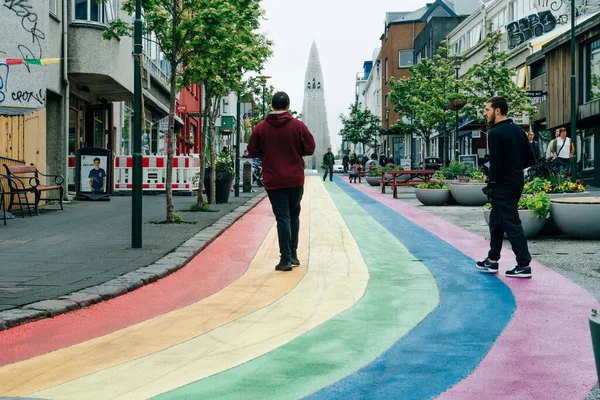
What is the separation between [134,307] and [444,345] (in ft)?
8.73

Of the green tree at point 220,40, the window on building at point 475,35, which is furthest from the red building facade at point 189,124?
the green tree at point 220,40

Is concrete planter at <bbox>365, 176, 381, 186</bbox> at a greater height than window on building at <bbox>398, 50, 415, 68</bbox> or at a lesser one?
lesser

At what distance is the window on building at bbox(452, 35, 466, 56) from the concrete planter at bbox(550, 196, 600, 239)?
48.4 metres

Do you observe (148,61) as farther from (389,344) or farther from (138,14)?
(389,344)

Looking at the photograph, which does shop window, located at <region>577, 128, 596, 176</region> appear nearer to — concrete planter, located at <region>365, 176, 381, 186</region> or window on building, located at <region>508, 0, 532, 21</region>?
concrete planter, located at <region>365, 176, 381, 186</region>

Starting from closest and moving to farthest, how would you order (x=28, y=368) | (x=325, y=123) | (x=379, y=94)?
(x=28, y=368), (x=379, y=94), (x=325, y=123)

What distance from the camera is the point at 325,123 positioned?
17962 centimetres

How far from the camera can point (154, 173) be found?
89.2ft

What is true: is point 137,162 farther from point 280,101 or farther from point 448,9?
point 448,9

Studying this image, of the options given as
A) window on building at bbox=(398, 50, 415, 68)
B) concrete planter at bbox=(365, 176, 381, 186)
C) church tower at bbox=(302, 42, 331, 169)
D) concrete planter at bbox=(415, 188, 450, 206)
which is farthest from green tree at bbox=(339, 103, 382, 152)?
church tower at bbox=(302, 42, 331, 169)

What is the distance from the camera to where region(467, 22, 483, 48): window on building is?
51.8 m

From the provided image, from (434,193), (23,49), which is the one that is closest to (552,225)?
(434,193)

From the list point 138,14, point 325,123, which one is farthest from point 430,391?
point 325,123

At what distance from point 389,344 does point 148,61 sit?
28620 millimetres
